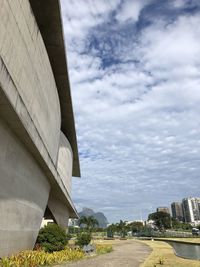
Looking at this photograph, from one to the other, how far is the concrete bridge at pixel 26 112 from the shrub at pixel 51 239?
139 centimetres

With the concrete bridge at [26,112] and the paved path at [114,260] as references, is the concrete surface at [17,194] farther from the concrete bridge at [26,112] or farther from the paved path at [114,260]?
the paved path at [114,260]

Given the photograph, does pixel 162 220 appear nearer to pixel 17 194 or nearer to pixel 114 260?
pixel 114 260

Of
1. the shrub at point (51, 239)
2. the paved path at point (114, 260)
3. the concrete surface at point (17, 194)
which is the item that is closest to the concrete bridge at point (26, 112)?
the concrete surface at point (17, 194)

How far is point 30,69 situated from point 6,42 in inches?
137

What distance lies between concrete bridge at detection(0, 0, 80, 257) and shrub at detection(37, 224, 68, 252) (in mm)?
1386

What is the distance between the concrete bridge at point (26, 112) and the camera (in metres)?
12.7

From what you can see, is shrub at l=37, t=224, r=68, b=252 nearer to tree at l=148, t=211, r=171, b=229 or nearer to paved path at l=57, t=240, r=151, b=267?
paved path at l=57, t=240, r=151, b=267

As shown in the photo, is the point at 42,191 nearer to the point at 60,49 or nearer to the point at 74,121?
the point at 60,49

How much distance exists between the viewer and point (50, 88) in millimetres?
21594

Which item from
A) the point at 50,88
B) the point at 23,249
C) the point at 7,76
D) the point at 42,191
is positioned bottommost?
the point at 23,249

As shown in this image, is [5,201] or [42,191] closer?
[5,201]

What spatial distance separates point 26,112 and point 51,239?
1234cm

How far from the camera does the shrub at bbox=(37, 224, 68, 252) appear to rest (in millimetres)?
22233

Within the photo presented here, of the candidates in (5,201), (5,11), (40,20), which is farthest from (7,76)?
(40,20)
